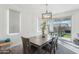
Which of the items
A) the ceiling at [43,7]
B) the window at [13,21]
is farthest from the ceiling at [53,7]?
the window at [13,21]

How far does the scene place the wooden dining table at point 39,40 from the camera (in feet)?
6.23

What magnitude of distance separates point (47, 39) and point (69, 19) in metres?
0.74

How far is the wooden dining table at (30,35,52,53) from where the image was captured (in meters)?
1.90

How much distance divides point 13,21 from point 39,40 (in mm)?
837

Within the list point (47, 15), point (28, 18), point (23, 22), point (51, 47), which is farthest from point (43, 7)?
point (51, 47)

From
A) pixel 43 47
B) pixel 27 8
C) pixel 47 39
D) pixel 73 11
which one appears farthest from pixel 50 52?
pixel 27 8

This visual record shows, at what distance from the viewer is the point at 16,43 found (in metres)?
1.89

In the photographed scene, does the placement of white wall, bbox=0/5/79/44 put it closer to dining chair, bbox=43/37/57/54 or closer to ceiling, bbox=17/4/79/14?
ceiling, bbox=17/4/79/14

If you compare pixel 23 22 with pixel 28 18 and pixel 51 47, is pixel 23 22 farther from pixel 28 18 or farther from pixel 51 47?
pixel 51 47

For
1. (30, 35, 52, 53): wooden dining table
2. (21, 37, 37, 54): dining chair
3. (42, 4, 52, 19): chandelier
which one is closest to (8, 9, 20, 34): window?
(21, 37, 37, 54): dining chair

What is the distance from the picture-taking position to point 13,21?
1901mm

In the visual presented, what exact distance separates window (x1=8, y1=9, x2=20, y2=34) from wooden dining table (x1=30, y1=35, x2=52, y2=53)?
0.45 metres
